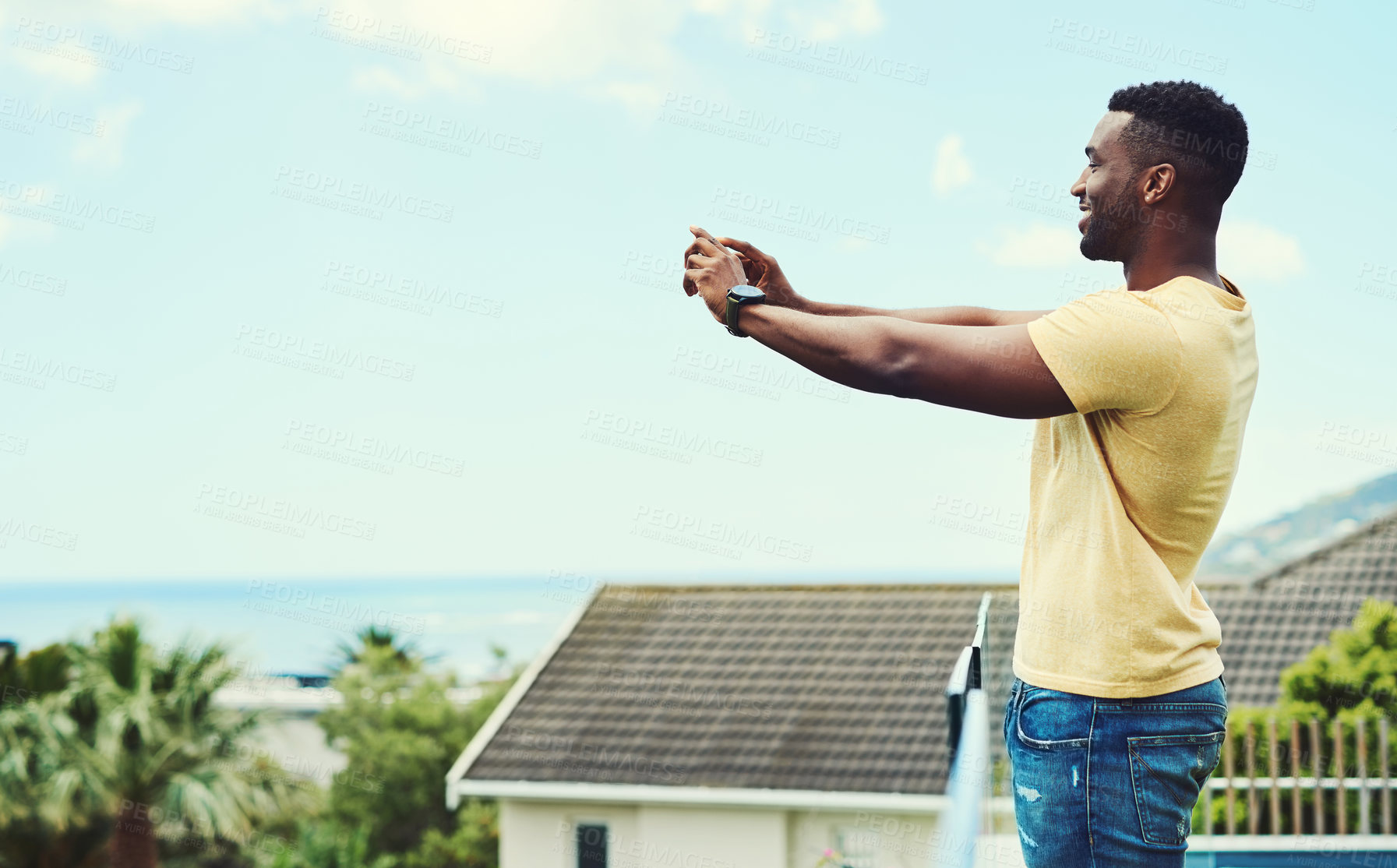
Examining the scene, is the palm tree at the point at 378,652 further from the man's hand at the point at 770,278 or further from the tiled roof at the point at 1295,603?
the man's hand at the point at 770,278

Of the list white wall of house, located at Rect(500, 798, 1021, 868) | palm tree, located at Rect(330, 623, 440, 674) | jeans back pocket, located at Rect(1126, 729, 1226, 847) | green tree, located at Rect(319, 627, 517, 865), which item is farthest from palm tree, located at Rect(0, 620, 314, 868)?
jeans back pocket, located at Rect(1126, 729, 1226, 847)

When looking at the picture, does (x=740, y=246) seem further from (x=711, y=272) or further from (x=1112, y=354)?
(x=1112, y=354)

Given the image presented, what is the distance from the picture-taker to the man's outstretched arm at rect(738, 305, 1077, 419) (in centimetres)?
129

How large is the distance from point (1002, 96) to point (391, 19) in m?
3.03

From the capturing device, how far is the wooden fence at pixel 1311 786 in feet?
19.6

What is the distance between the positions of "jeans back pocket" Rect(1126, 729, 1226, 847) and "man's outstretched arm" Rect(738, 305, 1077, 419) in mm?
418

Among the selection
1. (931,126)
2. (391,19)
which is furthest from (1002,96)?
(391,19)

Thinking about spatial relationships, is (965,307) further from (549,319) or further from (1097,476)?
(549,319)

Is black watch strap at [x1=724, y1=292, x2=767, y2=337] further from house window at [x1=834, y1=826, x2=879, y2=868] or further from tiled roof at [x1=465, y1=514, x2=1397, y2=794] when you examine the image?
tiled roof at [x1=465, y1=514, x2=1397, y2=794]

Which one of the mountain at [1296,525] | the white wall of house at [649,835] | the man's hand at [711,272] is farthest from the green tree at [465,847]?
the mountain at [1296,525]

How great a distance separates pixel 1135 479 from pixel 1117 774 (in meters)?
0.35

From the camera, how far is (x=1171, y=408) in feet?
4.33

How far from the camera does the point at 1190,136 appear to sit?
1385mm

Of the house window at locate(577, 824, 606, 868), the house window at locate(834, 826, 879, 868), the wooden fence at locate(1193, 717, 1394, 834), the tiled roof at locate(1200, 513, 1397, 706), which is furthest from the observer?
the house window at locate(577, 824, 606, 868)
